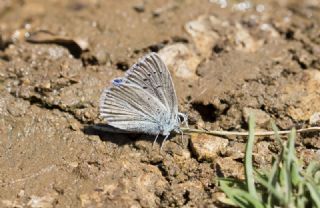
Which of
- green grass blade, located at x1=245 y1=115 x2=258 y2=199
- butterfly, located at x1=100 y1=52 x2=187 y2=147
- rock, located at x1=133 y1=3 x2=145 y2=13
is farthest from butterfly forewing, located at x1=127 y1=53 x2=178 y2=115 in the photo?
rock, located at x1=133 y1=3 x2=145 y2=13

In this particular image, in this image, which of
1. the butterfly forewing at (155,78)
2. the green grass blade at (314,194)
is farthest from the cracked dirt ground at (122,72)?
the green grass blade at (314,194)

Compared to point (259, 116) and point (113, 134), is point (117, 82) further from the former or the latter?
point (259, 116)

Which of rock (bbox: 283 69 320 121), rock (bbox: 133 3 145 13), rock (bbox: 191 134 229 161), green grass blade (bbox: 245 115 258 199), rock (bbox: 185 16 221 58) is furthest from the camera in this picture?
rock (bbox: 133 3 145 13)

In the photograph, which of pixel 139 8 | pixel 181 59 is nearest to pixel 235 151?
pixel 181 59

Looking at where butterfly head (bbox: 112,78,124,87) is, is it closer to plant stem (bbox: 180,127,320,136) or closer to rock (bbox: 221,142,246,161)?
plant stem (bbox: 180,127,320,136)

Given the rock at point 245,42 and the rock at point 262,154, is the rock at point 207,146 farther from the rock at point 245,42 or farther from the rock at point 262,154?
the rock at point 245,42

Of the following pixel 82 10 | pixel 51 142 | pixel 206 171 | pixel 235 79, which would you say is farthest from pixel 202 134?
pixel 82 10
